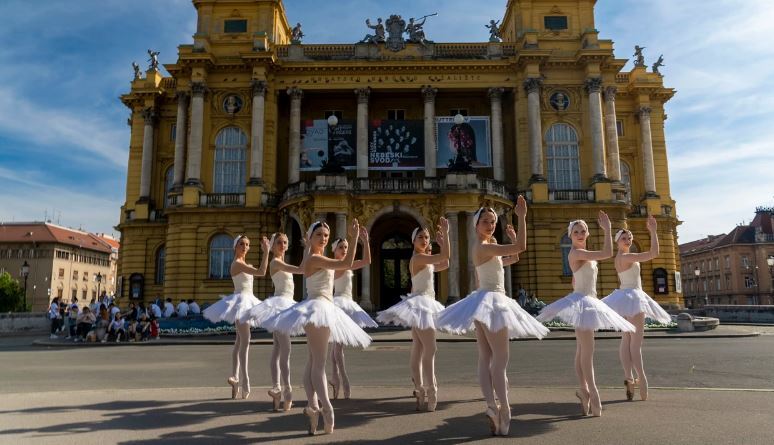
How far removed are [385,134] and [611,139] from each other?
1491 centimetres

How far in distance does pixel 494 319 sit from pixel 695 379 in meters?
6.27

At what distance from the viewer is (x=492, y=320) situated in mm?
6367

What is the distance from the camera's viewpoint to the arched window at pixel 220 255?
35.4 m

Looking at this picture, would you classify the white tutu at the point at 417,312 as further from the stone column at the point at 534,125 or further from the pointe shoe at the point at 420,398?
the stone column at the point at 534,125

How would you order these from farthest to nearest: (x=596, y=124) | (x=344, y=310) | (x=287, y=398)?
(x=596, y=124) < (x=344, y=310) < (x=287, y=398)

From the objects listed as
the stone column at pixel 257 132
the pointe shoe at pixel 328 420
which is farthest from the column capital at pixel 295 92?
the pointe shoe at pixel 328 420

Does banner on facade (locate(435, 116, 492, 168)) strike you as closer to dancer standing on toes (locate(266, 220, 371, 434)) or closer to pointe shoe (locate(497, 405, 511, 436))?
dancer standing on toes (locate(266, 220, 371, 434))

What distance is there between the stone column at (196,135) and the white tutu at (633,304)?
31606 millimetres

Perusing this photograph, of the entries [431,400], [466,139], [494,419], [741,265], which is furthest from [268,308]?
[741,265]

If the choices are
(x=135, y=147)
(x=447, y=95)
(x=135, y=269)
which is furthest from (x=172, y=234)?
(x=447, y=95)

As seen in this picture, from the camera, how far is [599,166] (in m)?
35.5

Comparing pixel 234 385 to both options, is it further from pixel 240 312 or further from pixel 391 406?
pixel 391 406

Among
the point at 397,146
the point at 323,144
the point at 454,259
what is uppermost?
the point at 323,144

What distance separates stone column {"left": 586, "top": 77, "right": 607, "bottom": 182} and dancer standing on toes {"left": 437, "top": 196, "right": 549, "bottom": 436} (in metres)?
31.0
